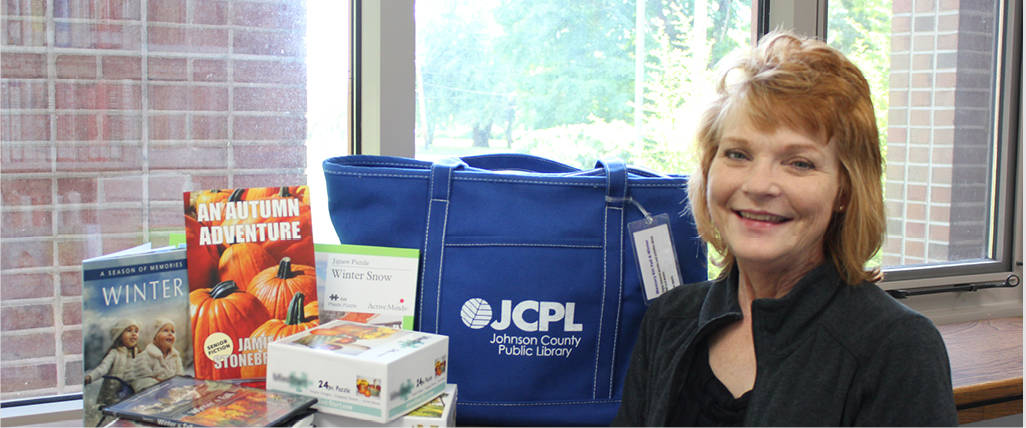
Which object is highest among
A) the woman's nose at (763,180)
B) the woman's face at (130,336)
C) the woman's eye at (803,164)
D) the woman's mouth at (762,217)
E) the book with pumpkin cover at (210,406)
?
the woman's eye at (803,164)

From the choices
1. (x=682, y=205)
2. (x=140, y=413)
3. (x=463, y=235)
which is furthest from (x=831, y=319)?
(x=140, y=413)

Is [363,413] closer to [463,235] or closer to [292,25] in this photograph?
[463,235]

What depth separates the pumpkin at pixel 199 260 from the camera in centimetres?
119

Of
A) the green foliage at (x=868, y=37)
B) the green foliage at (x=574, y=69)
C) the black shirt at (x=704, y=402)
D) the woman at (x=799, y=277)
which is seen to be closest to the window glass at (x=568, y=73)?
the green foliage at (x=574, y=69)

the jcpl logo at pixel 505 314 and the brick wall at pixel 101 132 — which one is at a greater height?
the brick wall at pixel 101 132

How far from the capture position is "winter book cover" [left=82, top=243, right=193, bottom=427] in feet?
3.66

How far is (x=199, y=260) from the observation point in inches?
46.9

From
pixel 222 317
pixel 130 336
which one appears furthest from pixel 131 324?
pixel 222 317

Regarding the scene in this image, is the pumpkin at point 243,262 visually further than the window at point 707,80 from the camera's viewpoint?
No

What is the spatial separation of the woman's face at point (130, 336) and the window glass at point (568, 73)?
73 centimetres

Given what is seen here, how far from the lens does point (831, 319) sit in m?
1.13

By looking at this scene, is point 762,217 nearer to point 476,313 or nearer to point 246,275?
point 476,313

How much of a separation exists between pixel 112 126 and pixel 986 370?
1873 millimetres

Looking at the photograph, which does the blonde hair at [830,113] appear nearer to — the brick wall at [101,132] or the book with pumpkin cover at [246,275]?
the book with pumpkin cover at [246,275]
